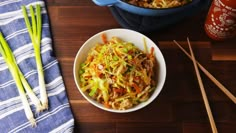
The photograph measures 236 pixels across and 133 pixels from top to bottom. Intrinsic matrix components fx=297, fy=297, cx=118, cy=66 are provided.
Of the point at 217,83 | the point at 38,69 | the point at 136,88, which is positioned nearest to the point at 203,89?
the point at 217,83

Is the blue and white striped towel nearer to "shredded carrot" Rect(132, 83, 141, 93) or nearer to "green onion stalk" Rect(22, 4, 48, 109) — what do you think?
"green onion stalk" Rect(22, 4, 48, 109)

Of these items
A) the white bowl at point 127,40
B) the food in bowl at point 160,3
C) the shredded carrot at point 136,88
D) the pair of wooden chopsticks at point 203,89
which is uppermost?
the food in bowl at point 160,3

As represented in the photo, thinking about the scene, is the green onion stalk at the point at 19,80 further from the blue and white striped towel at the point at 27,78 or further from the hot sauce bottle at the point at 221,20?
the hot sauce bottle at the point at 221,20

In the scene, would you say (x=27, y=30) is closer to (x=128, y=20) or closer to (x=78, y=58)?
(x=78, y=58)

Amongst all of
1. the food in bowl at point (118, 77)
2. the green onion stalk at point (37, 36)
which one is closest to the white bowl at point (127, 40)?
the food in bowl at point (118, 77)

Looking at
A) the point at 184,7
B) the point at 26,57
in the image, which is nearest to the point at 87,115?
the point at 26,57

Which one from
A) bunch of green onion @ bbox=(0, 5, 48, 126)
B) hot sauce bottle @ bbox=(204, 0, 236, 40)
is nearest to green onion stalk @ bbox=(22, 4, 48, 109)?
bunch of green onion @ bbox=(0, 5, 48, 126)
